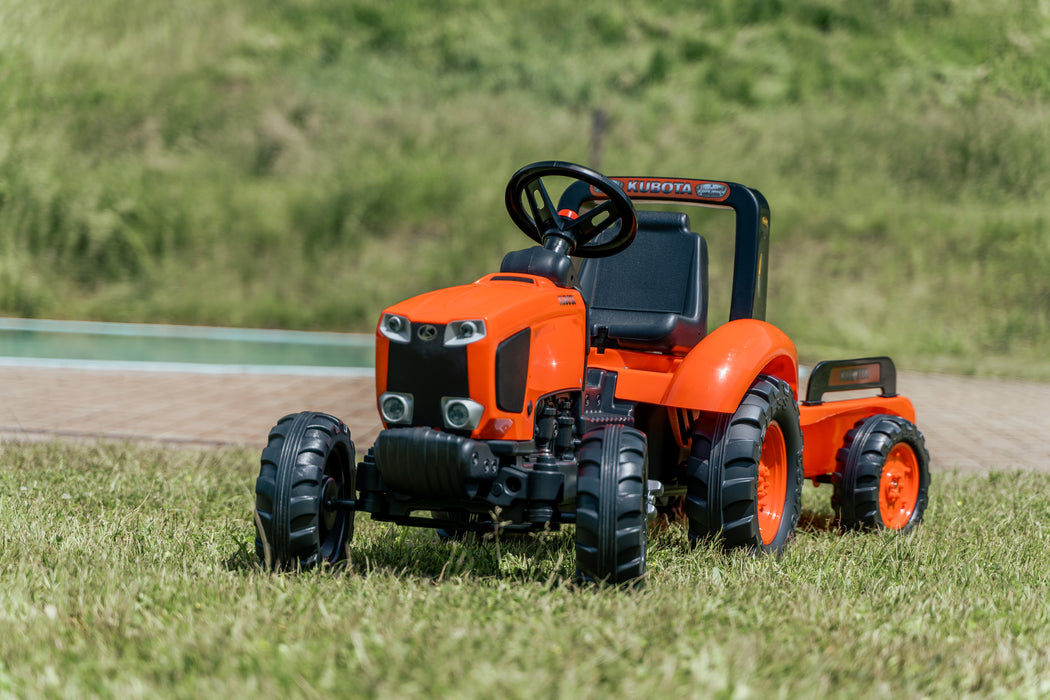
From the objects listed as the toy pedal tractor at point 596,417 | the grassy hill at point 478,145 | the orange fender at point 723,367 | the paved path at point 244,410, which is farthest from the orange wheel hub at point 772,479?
the grassy hill at point 478,145

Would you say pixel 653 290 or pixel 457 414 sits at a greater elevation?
pixel 653 290

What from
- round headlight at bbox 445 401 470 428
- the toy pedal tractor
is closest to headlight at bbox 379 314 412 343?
the toy pedal tractor

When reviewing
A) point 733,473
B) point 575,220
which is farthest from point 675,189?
point 733,473

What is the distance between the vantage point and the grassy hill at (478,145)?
14.9m

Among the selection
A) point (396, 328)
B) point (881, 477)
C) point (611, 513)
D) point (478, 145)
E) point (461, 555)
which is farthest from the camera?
point (478, 145)

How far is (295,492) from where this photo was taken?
293cm

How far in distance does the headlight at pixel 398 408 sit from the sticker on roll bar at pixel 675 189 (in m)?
1.33

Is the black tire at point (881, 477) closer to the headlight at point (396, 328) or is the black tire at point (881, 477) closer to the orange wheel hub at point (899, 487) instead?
the orange wheel hub at point (899, 487)

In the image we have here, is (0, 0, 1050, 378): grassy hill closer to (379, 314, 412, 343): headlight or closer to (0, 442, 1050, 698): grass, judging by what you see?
(0, 442, 1050, 698): grass

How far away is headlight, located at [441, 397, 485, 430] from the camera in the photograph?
2803 mm

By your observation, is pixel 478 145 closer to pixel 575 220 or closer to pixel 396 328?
pixel 575 220

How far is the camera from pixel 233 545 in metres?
3.39

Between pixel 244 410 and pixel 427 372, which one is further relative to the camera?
pixel 244 410

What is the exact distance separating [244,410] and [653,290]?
3965 millimetres
